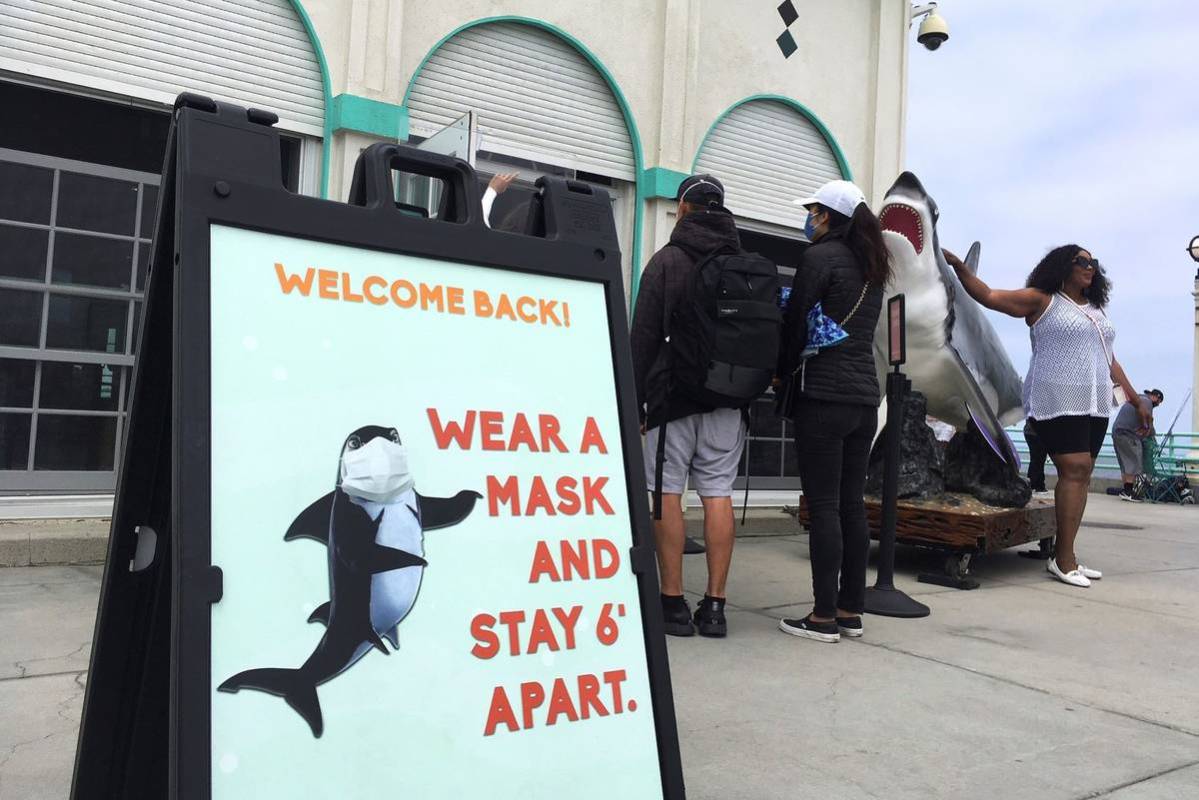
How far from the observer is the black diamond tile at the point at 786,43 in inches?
324

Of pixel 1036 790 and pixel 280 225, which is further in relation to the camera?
pixel 1036 790

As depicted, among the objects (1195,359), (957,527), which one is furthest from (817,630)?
(1195,359)

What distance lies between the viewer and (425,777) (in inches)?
60.0

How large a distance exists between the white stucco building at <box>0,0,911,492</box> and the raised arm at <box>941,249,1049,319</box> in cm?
264

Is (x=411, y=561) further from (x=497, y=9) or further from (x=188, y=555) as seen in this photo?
(x=497, y=9)

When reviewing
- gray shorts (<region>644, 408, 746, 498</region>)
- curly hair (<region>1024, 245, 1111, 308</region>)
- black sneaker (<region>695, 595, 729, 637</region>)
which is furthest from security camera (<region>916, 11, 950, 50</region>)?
black sneaker (<region>695, 595, 729, 637</region>)

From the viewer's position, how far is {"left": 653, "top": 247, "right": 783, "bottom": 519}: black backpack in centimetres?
365

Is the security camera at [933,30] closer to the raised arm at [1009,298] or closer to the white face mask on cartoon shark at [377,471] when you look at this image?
the raised arm at [1009,298]

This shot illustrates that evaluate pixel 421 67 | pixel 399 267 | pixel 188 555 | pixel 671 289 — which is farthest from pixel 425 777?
pixel 421 67

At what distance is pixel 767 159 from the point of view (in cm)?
824

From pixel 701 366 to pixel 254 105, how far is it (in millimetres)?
3592

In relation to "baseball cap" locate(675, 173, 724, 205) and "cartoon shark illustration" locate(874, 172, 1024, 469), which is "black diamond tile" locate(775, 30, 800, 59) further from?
"baseball cap" locate(675, 173, 724, 205)

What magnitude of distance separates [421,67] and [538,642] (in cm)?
542

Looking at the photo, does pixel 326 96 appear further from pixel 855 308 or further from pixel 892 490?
pixel 892 490
